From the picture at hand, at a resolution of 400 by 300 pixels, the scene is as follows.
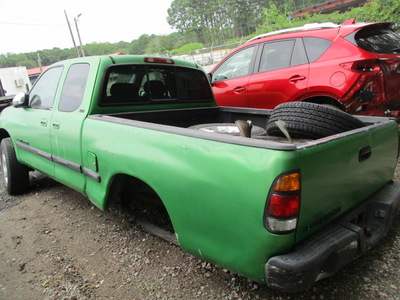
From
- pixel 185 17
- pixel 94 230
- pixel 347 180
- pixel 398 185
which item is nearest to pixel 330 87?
pixel 398 185

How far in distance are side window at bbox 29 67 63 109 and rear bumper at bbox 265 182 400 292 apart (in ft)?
9.21

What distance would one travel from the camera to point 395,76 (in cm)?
357

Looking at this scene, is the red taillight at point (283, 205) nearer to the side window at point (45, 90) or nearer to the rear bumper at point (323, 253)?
the rear bumper at point (323, 253)

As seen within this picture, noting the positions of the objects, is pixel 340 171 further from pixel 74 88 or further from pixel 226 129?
pixel 74 88

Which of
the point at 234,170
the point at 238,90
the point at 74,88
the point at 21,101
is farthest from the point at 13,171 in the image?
the point at 234,170

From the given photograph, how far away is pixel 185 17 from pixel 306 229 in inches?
3342

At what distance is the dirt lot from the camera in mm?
1967

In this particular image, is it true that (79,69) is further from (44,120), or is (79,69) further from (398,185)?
(398,185)

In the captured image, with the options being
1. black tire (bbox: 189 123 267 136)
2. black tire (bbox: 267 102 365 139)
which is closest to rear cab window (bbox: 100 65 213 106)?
black tire (bbox: 189 123 267 136)

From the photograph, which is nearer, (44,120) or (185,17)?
(44,120)

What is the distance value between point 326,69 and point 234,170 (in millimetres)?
2865

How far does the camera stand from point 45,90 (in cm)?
345

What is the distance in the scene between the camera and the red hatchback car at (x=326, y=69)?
139 inches

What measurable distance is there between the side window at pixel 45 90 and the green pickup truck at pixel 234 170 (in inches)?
1.3
